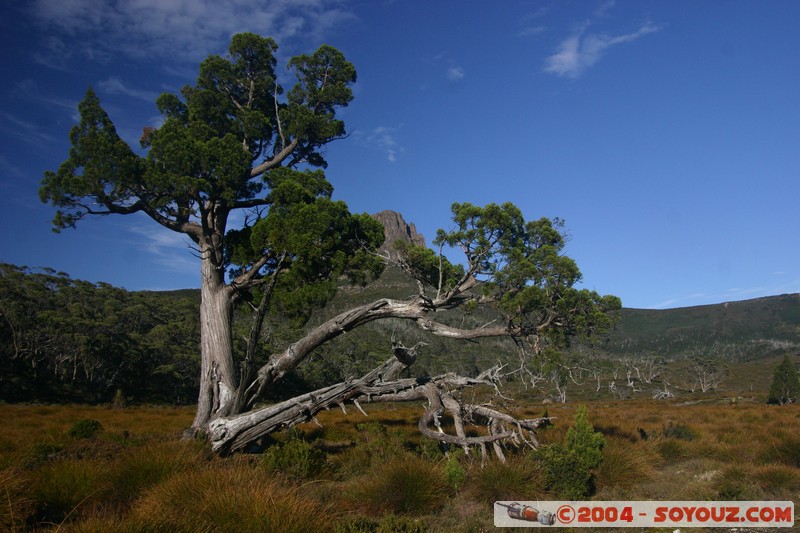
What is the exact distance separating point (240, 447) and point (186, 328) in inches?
2011

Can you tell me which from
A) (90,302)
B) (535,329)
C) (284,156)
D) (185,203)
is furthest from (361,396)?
(90,302)

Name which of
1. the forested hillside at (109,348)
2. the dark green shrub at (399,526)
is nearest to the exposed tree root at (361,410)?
the dark green shrub at (399,526)

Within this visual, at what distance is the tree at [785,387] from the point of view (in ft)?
143

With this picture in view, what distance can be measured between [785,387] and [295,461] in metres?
54.1

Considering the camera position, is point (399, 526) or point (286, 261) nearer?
point (399, 526)

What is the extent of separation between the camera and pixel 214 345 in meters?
11.5

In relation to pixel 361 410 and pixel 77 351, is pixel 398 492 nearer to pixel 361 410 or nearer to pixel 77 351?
pixel 361 410

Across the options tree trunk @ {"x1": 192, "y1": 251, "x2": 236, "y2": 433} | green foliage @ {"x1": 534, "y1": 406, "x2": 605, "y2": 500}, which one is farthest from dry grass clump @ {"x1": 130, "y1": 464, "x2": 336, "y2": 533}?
tree trunk @ {"x1": 192, "y1": 251, "x2": 236, "y2": 433}

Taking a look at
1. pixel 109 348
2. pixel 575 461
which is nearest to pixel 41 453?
pixel 575 461

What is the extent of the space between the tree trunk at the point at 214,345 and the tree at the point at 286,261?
3cm

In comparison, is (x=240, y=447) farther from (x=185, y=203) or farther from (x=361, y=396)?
(x=185, y=203)

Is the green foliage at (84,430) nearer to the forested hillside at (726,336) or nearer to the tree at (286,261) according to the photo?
the tree at (286,261)

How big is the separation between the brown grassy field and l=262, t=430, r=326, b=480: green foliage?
2 cm

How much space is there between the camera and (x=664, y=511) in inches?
254
